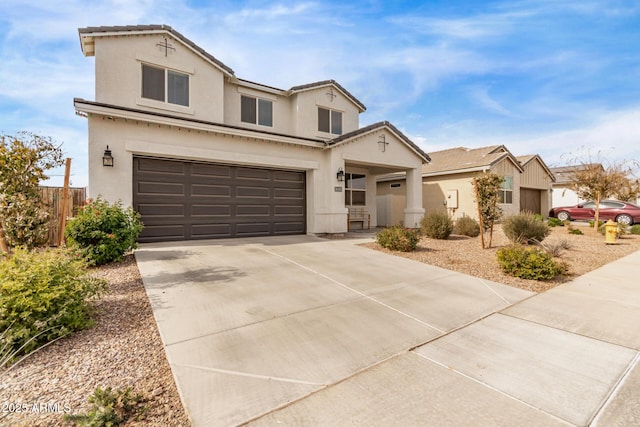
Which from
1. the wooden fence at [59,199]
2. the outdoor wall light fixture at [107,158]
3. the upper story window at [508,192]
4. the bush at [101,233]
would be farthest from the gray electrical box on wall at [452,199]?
the wooden fence at [59,199]

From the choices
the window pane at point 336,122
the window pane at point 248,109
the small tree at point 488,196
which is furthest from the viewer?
the window pane at point 336,122

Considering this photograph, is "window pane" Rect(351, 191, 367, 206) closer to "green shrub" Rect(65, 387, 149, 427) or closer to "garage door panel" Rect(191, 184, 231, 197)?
"garage door panel" Rect(191, 184, 231, 197)

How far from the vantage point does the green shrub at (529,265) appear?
605cm

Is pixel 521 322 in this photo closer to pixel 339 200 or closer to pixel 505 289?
pixel 505 289

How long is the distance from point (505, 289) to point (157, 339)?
19.6 feet

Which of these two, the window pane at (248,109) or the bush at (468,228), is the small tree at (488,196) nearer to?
the bush at (468,228)

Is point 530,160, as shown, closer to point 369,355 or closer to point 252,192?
point 252,192

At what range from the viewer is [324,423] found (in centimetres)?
209

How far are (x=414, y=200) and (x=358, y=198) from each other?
310 centimetres

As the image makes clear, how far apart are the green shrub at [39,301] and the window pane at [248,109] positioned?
10241mm

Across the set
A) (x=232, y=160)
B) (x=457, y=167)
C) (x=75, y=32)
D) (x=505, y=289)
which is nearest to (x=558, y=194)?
(x=457, y=167)

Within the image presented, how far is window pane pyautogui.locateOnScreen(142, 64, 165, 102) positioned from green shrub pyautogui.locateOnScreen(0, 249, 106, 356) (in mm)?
8552

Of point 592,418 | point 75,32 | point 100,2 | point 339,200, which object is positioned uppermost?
point 75,32

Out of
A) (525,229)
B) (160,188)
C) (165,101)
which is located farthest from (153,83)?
(525,229)
